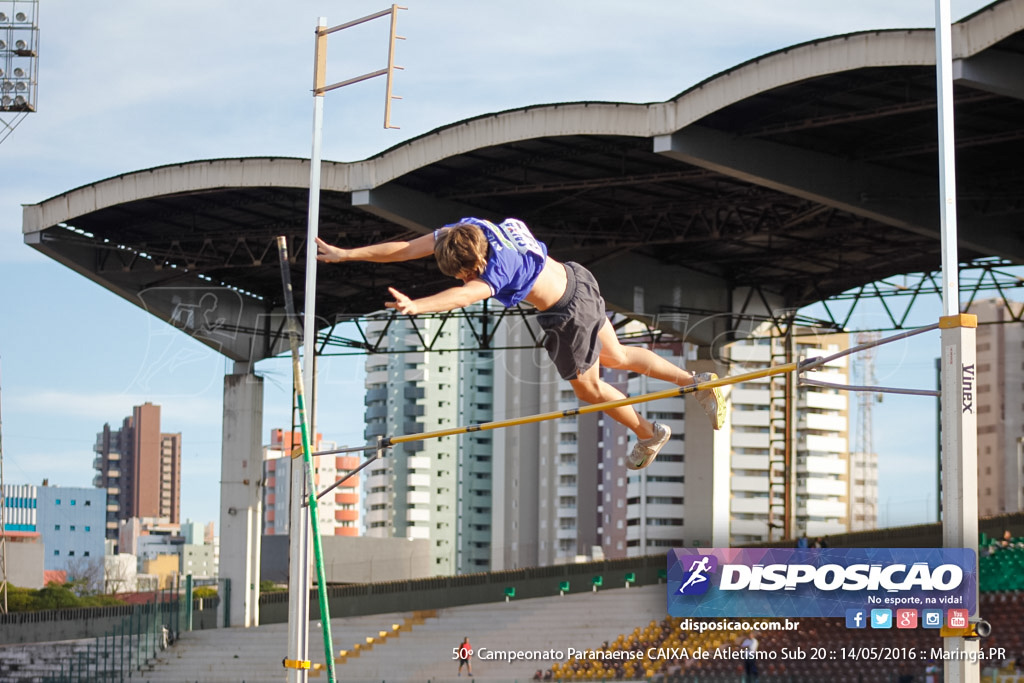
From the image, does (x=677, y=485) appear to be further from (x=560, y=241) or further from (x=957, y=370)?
(x=957, y=370)

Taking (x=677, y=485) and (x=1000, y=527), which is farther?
(x=677, y=485)

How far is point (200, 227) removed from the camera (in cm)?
2884

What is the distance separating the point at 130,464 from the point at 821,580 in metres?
150

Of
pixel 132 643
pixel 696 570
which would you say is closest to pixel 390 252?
pixel 696 570

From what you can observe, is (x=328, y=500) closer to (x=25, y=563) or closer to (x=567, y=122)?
(x=25, y=563)

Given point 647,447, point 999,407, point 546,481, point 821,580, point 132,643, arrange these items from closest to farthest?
point 647,447, point 821,580, point 132,643, point 999,407, point 546,481

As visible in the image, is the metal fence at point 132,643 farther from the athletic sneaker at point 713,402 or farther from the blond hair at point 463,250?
the blond hair at point 463,250

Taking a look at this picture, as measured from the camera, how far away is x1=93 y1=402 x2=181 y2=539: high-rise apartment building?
159125 mm

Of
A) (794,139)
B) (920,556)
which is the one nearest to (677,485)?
(794,139)

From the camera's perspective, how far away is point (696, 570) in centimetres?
1814

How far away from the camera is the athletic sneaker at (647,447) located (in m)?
A: 9.60

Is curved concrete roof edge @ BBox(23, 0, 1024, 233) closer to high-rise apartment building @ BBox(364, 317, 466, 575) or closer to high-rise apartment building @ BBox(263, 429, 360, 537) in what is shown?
high-rise apartment building @ BBox(364, 317, 466, 575)

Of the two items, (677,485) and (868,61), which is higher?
(868,61)

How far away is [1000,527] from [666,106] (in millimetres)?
12273
